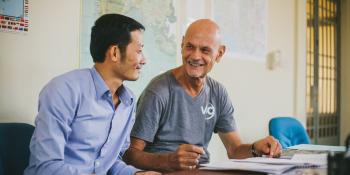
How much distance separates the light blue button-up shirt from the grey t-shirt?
0.15 metres

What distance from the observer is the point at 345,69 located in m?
5.41

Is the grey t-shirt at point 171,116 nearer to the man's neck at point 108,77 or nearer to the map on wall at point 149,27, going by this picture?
the man's neck at point 108,77

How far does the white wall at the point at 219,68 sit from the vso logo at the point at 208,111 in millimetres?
729

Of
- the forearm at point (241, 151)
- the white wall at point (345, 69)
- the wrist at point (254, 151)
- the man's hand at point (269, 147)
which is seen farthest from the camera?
the white wall at point (345, 69)

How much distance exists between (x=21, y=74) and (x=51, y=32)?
0.27 metres

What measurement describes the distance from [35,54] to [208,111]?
2.89ft

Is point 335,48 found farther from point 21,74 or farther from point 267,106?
point 21,74

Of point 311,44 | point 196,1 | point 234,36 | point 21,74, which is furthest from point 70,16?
point 311,44

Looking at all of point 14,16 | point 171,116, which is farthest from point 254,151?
point 14,16

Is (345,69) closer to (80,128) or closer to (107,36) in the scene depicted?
(107,36)

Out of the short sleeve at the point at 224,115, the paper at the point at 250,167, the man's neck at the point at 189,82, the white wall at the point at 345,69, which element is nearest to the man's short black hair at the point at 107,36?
the man's neck at the point at 189,82

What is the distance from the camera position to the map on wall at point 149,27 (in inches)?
86.5

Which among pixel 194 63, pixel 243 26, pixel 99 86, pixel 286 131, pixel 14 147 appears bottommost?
pixel 286 131

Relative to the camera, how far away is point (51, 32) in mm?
2018
